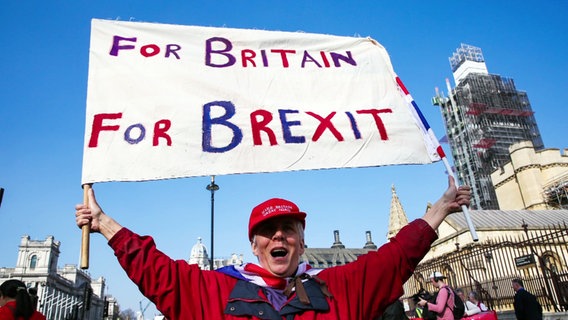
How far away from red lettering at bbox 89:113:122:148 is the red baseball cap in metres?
1.62

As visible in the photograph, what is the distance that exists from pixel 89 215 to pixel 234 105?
1786 mm

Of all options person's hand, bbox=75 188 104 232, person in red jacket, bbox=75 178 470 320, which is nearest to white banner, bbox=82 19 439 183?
person's hand, bbox=75 188 104 232

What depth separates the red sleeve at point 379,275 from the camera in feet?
7.58

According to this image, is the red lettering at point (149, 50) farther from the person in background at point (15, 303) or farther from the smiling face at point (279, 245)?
the person in background at point (15, 303)

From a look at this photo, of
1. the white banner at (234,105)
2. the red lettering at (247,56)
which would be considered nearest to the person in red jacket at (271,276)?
the white banner at (234,105)

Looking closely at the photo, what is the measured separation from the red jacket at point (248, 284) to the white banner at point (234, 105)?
45.0 inches

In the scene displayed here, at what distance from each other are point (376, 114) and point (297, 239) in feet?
7.09

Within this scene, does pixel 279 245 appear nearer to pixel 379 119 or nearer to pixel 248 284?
pixel 248 284

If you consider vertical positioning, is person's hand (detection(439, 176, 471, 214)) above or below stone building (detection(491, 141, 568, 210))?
below

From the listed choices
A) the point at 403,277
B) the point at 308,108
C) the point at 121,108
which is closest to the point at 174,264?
the point at 403,277

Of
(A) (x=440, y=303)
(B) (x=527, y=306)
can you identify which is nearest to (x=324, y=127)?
(A) (x=440, y=303)

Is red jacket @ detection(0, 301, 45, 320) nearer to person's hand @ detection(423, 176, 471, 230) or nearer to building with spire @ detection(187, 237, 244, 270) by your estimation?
person's hand @ detection(423, 176, 471, 230)

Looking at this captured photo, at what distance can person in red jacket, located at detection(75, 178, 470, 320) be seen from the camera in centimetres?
212

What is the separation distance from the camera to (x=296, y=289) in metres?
2.19
